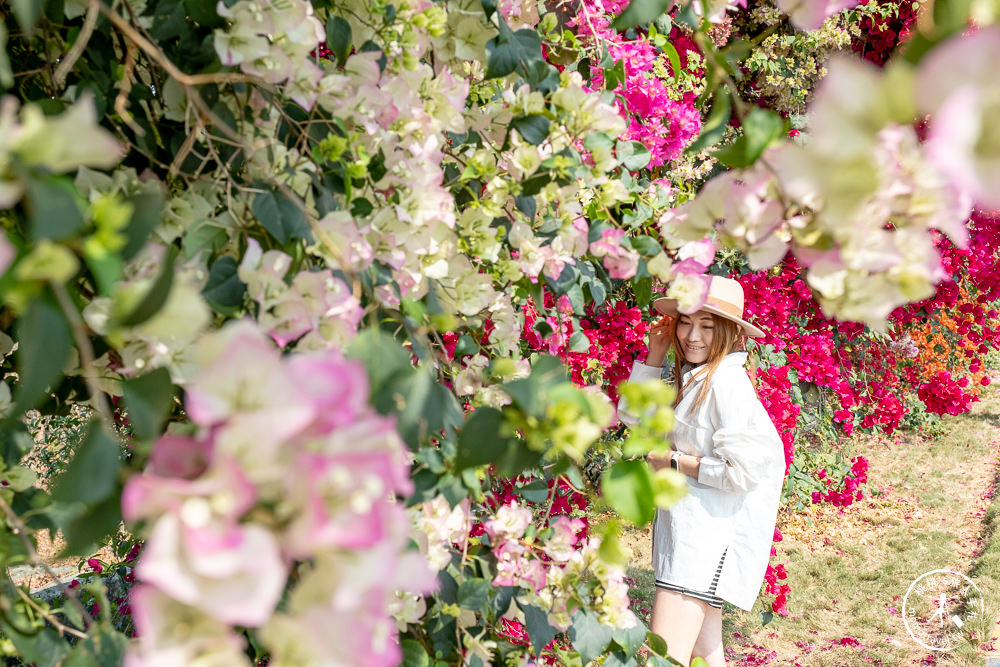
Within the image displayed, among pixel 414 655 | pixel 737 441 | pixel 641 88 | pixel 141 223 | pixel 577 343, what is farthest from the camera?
pixel 737 441

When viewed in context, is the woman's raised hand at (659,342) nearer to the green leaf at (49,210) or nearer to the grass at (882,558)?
the grass at (882,558)

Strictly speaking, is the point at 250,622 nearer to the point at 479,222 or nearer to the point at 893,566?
the point at 479,222

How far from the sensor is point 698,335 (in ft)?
7.85

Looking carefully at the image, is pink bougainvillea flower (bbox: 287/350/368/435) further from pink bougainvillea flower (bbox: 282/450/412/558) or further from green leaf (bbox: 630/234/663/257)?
green leaf (bbox: 630/234/663/257)

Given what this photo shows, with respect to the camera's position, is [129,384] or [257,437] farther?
[129,384]

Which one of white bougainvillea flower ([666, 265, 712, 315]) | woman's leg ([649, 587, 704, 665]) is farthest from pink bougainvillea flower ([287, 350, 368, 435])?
woman's leg ([649, 587, 704, 665])

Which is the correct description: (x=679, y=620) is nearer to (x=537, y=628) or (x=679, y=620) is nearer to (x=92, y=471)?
(x=537, y=628)

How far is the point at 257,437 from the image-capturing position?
1.11 ft

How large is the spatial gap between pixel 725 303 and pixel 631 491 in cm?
187

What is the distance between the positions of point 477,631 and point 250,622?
0.70m

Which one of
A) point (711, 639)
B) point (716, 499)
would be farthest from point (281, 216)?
point (711, 639)

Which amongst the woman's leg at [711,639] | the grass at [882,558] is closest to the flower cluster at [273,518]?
the woman's leg at [711,639]

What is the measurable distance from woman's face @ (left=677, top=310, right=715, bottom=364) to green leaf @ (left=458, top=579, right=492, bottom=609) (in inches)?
65.5

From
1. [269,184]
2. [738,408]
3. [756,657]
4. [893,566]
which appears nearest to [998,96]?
[269,184]
